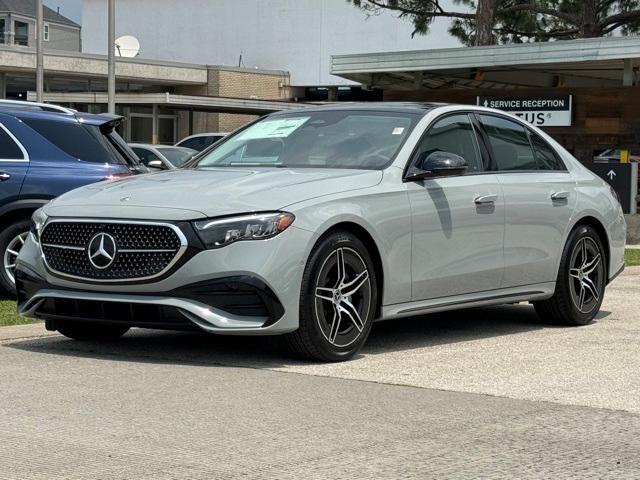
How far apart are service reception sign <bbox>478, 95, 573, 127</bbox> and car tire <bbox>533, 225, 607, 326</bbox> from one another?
45.4 ft

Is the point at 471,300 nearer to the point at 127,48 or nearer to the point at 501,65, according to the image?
the point at 501,65

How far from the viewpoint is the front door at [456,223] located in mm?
8406

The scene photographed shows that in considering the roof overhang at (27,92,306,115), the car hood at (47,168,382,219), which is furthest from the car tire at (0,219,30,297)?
the roof overhang at (27,92,306,115)

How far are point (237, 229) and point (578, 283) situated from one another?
11.6 feet

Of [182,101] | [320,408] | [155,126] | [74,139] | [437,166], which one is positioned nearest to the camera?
[320,408]

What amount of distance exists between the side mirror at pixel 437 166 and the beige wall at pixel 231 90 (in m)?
42.6

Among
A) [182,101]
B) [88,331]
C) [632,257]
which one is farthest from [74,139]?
[182,101]

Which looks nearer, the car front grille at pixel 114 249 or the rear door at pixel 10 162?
the car front grille at pixel 114 249

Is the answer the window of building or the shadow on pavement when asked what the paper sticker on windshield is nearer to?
the shadow on pavement

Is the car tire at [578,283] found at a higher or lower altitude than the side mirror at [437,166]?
lower

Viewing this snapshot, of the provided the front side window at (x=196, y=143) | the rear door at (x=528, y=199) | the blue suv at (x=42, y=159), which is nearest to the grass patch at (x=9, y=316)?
the blue suv at (x=42, y=159)

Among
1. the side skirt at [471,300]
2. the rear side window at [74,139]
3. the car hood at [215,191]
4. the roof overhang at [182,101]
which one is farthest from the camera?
the roof overhang at [182,101]

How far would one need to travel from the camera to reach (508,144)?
9625 mm

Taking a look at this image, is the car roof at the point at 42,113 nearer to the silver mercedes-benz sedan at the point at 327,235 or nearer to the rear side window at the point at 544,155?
the silver mercedes-benz sedan at the point at 327,235
